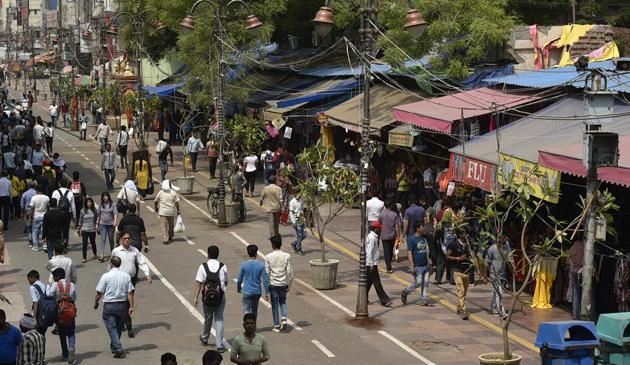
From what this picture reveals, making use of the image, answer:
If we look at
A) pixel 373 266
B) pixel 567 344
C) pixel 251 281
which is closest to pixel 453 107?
pixel 373 266

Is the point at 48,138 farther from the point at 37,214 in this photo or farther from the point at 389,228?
the point at 389,228

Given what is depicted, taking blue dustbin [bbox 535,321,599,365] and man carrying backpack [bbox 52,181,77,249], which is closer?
blue dustbin [bbox 535,321,599,365]

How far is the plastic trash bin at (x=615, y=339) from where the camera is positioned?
14.9 metres

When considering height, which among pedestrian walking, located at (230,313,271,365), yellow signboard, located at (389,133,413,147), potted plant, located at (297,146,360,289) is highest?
yellow signboard, located at (389,133,413,147)

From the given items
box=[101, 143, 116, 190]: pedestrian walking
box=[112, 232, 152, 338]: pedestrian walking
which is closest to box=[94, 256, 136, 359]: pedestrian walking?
box=[112, 232, 152, 338]: pedestrian walking

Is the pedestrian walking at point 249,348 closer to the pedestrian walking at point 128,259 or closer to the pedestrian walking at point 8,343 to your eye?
the pedestrian walking at point 8,343

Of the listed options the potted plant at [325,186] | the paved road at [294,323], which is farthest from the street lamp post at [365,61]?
the potted plant at [325,186]

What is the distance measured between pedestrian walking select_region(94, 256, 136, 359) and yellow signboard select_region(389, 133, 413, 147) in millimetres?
13824

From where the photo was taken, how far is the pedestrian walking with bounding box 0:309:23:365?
572 inches

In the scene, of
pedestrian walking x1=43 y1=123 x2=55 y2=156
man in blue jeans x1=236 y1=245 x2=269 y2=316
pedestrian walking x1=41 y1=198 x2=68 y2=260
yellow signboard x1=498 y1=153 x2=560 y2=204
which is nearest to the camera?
man in blue jeans x1=236 y1=245 x2=269 y2=316

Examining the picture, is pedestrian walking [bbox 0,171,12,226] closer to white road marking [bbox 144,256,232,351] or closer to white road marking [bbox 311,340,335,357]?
white road marking [bbox 144,256,232,351]

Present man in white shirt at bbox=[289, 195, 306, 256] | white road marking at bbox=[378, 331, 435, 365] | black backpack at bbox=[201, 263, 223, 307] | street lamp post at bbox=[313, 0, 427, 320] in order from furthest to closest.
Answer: man in white shirt at bbox=[289, 195, 306, 256] → street lamp post at bbox=[313, 0, 427, 320] → white road marking at bbox=[378, 331, 435, 365] → black backpack at bbox=[201, 263, 223, 307]

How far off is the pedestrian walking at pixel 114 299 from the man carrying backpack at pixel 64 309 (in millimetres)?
439

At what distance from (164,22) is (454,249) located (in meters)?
26.0
